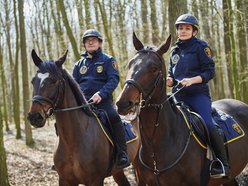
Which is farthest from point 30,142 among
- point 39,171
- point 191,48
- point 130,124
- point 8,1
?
point 191,48

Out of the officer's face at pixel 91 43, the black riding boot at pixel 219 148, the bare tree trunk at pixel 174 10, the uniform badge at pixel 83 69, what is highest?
the bare tree trunk at pixel 174 10

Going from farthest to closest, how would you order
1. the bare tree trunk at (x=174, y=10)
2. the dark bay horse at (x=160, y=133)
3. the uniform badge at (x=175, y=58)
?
the bare tree trunk at (x=174, y=10)
the uniform badge at (x=175, y=58)
the dark bay horse at (x=160, y=133)

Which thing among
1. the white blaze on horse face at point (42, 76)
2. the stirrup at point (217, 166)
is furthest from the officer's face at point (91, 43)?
the stirrup at point (217, 166)

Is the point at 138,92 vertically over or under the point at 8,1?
under

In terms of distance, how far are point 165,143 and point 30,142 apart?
13977 millimetres

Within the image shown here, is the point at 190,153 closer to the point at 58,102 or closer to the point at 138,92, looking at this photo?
the point at 138,92

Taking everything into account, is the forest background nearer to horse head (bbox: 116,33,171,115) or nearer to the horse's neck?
the horse's neck

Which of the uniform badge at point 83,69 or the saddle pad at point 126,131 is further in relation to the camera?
the uniform badge at point 83,69

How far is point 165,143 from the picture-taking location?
4.82 meters

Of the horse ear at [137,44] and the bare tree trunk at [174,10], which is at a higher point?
the bare tree trunk at [174,10]

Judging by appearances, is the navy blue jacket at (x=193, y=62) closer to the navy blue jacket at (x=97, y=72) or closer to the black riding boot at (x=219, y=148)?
the black riding boot at (x=219, y=148)

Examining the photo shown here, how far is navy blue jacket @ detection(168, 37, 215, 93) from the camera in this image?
513cm

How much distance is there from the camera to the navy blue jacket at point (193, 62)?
5.13m

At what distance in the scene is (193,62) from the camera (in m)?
5.22
